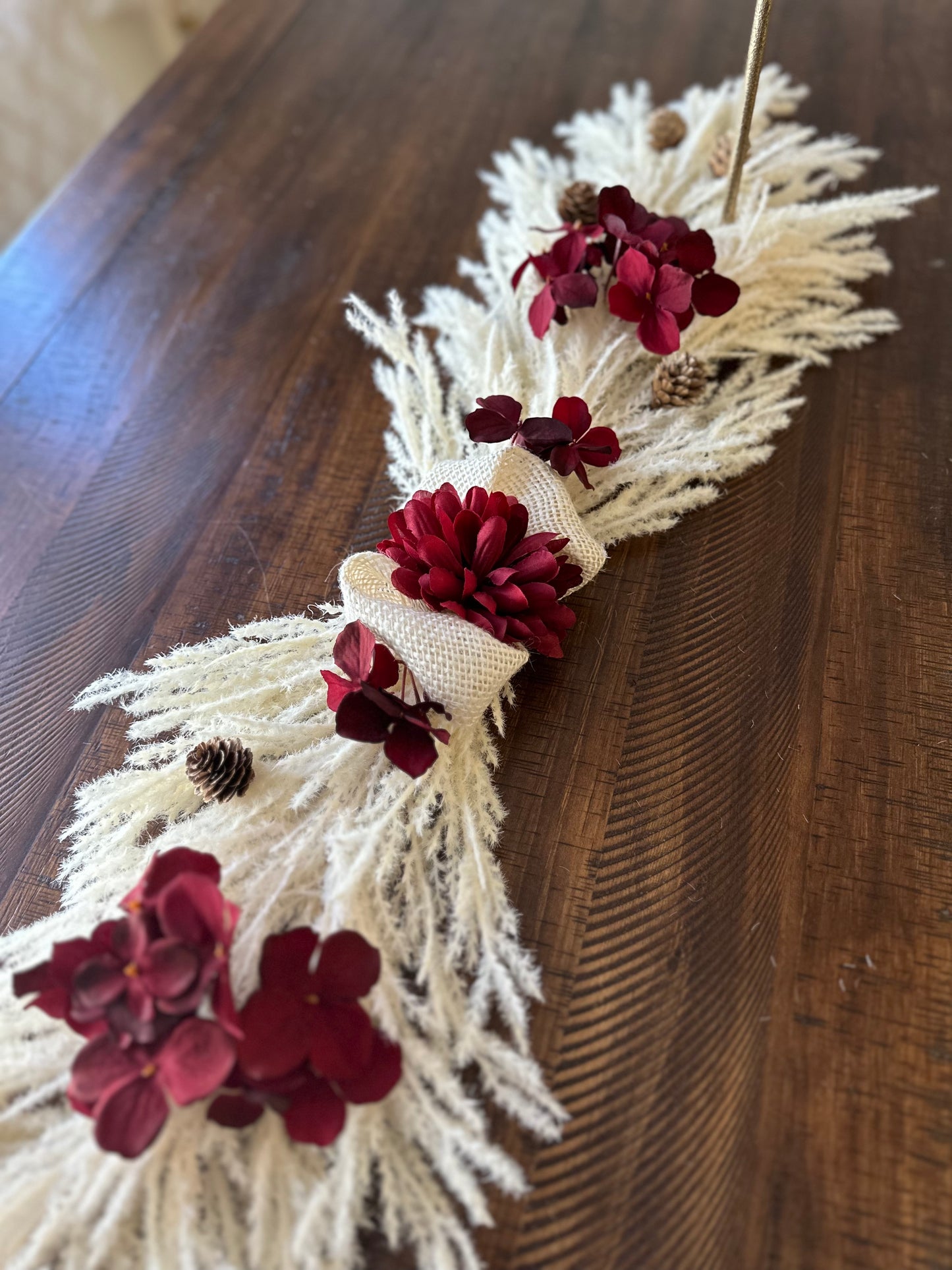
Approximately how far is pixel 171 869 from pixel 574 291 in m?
0.49

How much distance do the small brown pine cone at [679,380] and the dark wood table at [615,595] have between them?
78 mm

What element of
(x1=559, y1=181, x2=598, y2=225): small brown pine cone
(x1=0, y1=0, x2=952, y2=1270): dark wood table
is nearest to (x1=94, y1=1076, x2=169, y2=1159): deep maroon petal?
(x1=0, y1=0, x2=952, y2=1270): dark wood table

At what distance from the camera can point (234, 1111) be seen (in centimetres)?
43

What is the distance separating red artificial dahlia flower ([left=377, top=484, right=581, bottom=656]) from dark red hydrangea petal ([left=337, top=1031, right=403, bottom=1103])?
22 cm

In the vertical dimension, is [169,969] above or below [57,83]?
below

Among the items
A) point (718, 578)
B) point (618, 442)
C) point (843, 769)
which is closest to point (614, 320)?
point (618, 442)

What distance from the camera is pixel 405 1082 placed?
17.6 inches

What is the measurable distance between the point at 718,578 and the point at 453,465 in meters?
0.19

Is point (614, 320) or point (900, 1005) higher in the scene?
point (614, 320)

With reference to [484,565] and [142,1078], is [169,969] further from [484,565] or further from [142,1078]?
[484,565]

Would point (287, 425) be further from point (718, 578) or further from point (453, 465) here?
point (718, 578)

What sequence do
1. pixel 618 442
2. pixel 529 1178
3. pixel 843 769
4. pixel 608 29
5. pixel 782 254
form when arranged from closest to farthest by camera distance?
1. pixel 529 1178
2. pixel 843 769
3. pixel 618 442
4. pixel 782 254
5. pixel 608 29

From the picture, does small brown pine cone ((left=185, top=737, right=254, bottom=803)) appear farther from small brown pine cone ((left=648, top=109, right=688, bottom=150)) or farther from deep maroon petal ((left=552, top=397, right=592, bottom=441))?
small brown pine cone ((left=648, top=109, right=688, bottom=150))

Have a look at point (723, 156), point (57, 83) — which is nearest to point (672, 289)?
point (723, 156)
